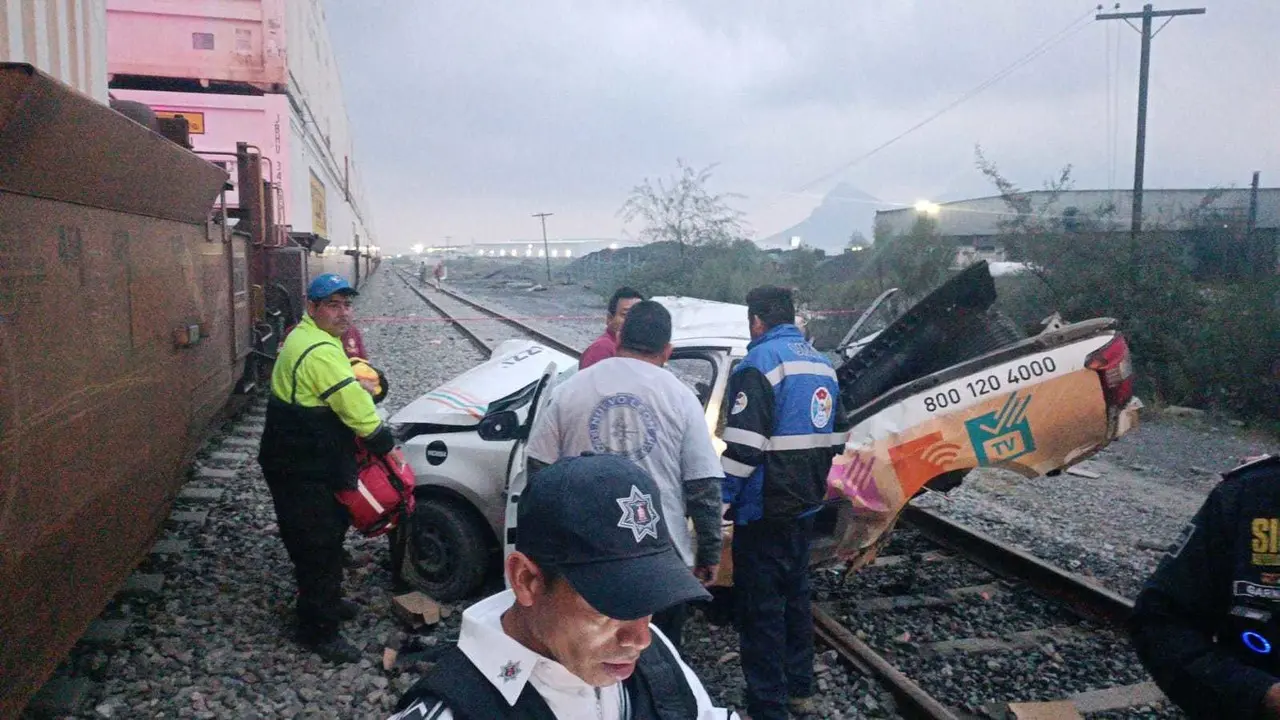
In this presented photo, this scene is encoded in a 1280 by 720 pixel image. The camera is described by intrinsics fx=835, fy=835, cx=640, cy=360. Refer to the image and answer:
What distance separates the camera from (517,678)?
1.28 meters

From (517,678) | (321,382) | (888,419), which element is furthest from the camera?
(888,419)

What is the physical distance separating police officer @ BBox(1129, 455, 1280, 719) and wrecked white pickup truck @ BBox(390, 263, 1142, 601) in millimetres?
1957

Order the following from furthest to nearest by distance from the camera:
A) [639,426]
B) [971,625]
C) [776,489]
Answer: [971,625]
[776,489]
[639,426]

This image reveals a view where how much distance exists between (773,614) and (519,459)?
4.61 feet


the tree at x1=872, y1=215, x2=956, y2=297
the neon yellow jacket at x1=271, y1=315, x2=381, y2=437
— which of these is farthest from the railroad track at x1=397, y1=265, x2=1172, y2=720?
the tree at x1=872, y1=215, x2=956, y2=297

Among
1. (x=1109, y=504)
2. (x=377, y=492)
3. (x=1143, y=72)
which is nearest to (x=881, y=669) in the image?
(x=377, y=492)

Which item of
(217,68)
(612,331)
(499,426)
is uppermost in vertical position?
(217,68)

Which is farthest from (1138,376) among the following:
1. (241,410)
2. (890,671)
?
(241,410)

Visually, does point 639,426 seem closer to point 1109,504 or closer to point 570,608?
point 570,608

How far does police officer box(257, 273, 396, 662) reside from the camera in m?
3.72

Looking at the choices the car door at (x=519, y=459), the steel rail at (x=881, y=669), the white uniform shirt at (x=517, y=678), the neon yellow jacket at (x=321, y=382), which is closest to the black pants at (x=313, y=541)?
the neon yellow jacket at (x=321, y=382)

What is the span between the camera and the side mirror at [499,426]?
4.52 m

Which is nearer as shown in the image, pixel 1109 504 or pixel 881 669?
pixel 881 669

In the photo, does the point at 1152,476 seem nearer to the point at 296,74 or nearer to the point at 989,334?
the point at 989,334
